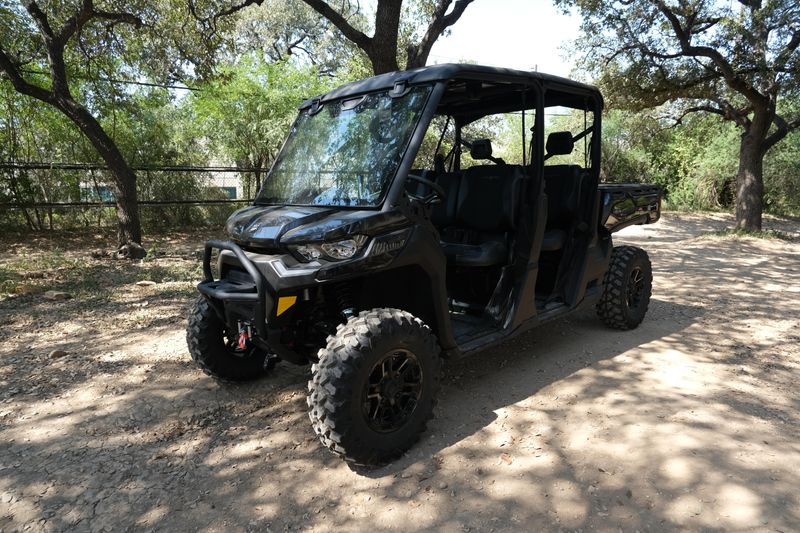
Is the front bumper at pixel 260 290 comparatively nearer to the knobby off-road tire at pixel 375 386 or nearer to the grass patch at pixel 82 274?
the knobby off-road tire at pixel 375 386

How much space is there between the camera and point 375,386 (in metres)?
2.85

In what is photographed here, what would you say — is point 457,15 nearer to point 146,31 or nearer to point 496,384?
point 146,31

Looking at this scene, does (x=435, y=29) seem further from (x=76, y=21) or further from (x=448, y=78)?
(x=448, y=78)

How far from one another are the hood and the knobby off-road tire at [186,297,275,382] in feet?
2.43

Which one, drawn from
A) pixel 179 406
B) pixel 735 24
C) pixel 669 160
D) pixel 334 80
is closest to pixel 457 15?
pixel 735 24

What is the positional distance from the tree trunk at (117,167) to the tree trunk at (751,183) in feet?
43.2

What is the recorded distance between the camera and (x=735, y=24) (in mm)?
10523

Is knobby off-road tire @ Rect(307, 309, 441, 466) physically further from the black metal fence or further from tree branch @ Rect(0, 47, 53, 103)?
the black metal fence

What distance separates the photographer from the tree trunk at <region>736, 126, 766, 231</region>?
12.5 m

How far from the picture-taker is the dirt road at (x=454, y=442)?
2484 mm

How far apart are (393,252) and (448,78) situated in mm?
1086

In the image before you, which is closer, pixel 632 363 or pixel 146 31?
pixel 632 363

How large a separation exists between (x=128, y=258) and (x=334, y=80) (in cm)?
826

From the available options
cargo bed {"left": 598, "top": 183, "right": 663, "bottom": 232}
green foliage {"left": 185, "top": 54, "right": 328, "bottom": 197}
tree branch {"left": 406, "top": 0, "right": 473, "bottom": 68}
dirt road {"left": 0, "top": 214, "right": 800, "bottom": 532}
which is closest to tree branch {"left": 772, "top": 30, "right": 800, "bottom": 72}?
tree branch {"left": 406, "top": 0, "right": 473, "bottom": 68}
